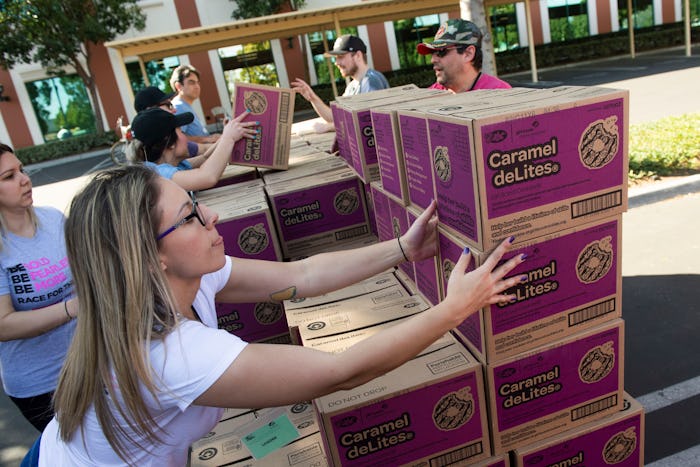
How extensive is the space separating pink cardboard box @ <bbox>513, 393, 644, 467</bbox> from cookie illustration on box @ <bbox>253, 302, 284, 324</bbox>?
1.53m

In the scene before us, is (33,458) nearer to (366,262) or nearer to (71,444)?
(71,444)

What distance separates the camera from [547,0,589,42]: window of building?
24.6 m

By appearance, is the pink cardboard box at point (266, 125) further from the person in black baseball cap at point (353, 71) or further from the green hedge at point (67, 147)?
the green hedge at point (67, 147)

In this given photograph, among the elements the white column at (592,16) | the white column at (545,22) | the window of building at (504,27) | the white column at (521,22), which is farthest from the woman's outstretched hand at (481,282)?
the white column at (592,16)

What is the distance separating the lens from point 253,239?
2.70 metres

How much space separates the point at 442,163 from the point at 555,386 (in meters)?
0.84

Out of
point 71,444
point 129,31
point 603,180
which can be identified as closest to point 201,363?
point 71,444

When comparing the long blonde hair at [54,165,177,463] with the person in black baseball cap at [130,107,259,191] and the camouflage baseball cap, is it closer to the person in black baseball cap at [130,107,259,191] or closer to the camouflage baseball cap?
the person in black baseball cap at [130,107,259,191]

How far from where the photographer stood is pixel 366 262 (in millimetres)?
1940

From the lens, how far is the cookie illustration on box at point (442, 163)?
1.52m

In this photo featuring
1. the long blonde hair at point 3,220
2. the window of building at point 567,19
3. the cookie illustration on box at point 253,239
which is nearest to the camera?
the long blonde hair at point 3,220

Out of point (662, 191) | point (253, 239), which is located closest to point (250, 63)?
point (662, 191)

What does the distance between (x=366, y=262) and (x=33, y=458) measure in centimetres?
124

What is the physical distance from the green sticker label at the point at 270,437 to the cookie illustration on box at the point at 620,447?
1.14 meters
